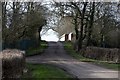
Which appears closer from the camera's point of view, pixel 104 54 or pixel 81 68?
pixel 81 68

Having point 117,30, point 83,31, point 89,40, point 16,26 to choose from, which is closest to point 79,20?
point 83,31

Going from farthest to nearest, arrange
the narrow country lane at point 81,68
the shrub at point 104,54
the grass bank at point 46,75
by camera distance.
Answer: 1. the shrub at point 104,54
2. the narrow country lane at point 81,68
3. the grass bank at point 46,75

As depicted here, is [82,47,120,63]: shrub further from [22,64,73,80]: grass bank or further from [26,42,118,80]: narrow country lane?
[22,64,73,80]: grass bank

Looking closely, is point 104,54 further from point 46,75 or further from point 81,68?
point 46,75

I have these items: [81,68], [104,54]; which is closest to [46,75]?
[81,68]

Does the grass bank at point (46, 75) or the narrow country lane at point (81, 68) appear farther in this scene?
the narrow country lane at point (81, 68)

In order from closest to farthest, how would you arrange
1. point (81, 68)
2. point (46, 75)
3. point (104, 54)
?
point (46, 75) < point (81, 68) < point (104, 54)

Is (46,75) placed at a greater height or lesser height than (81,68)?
greater

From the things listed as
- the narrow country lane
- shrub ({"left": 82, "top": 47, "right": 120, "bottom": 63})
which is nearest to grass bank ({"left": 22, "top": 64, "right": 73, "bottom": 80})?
the narrow country lane

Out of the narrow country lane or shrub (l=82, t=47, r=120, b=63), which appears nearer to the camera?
the narrow country lane

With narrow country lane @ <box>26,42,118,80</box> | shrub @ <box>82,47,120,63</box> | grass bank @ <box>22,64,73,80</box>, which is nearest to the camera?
grass bank @ <box>22,64,73,80</box>

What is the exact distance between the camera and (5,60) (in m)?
11.7

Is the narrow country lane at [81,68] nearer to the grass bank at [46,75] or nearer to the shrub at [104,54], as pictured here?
the grass bank at [46,75]

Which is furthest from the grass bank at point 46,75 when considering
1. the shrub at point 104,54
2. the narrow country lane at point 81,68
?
the shrub at point 104,54
